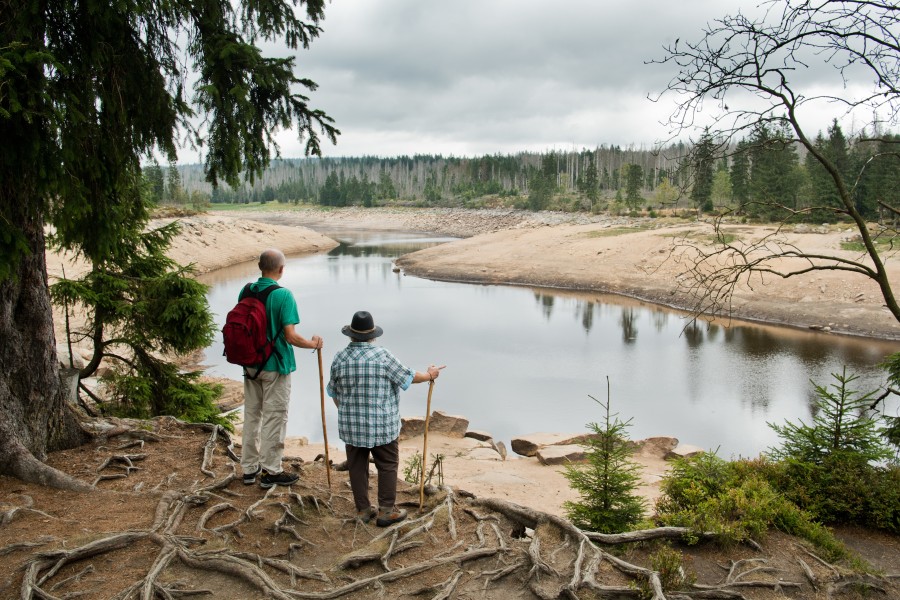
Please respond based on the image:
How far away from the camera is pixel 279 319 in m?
5.31

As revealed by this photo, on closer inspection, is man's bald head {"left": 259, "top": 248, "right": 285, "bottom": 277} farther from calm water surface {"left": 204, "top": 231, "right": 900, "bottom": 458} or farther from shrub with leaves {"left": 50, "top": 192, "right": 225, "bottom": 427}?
calm water surface {"left": 204, "top": 231, "right": 900, "bottom": 458}

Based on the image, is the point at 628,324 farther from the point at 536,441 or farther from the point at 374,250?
the point at 374,250

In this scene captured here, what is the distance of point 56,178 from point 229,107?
1678mm

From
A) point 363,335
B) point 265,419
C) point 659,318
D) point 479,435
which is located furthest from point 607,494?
point 659,318

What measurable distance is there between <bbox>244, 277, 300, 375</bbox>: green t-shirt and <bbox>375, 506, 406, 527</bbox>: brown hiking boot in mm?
1301

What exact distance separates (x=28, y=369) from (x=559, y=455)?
866cm

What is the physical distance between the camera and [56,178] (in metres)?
4.92

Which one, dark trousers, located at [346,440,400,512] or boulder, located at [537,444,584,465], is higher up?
dark trousers, located at [346,440,400,512]

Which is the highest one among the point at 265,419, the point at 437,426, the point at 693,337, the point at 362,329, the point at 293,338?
the point at 362,329

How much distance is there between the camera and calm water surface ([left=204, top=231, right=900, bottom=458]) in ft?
53.8

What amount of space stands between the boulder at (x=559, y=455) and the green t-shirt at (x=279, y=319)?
24.6 ft

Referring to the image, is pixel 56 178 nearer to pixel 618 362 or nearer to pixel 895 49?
pixel 895 49

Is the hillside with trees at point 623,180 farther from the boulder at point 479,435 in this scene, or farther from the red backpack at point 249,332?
the boulder at point 479,435

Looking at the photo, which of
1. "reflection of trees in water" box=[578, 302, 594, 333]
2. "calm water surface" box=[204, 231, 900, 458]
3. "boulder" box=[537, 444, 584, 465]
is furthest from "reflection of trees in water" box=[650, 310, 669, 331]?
"boulder" box=[537, 444, 584, 465]
